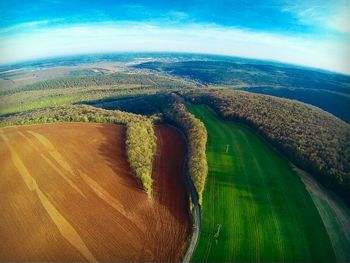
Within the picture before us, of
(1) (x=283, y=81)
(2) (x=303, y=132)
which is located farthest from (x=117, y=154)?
(1) (x=283, y=81)

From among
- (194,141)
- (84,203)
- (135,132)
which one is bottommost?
(84,203)

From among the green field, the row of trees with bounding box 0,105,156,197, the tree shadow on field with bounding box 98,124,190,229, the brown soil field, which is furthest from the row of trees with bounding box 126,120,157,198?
the green field

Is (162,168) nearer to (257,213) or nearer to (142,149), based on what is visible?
(142,149)

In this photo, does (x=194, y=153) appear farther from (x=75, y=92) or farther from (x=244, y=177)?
(x=75, y=92)

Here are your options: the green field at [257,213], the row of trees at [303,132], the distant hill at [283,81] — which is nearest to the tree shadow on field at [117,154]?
the green field at [257,213]

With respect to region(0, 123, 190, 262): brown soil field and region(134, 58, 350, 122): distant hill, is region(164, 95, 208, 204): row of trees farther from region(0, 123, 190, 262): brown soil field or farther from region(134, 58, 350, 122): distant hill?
region(134, 58, 350, 122): distant hill
